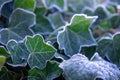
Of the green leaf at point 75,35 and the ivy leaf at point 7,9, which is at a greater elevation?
the ivy leaf at point 7,9

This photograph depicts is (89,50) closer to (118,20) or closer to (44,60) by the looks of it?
(44,60)

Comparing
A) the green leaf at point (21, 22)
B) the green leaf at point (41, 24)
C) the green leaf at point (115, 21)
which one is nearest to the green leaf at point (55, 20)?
the green leaf at point (41, 24)

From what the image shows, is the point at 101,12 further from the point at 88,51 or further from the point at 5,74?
the point at 5,74

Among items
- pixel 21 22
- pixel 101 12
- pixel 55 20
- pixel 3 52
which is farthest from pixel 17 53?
pixel 101 12

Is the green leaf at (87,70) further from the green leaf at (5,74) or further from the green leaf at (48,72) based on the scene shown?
the green leaf at (5,74)

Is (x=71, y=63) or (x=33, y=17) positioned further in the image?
(x=33, y=17)

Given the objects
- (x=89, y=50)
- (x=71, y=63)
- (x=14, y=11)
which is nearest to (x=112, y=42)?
(x=89, y=50)
